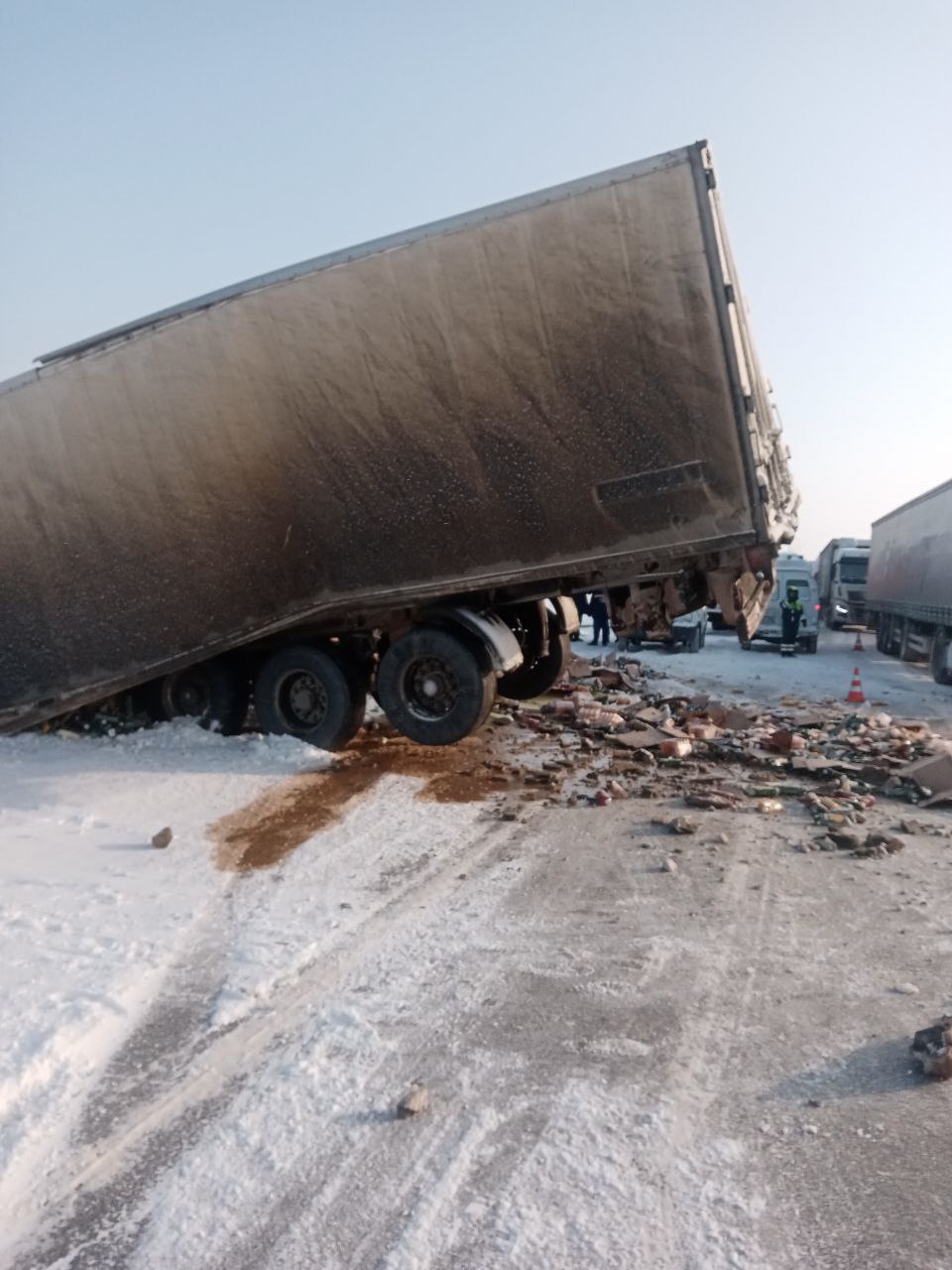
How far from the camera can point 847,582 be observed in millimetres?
30625

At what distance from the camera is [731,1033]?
354cm

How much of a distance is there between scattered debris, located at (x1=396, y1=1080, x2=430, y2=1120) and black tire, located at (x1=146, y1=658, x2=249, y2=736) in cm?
592

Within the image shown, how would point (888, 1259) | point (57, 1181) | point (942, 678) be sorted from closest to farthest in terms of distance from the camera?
point (888, 1259) → point (57, 1181) → point (942, 678)

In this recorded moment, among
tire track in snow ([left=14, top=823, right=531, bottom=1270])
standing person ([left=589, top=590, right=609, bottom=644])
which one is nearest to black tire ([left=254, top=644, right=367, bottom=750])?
tire track in snow ([left=14, top=823, right=531, bottom=1270])

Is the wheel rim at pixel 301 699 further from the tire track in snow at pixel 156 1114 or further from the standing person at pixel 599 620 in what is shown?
the standing person at pixel 599 620

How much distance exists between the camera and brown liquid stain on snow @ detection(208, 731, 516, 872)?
583 centimetres

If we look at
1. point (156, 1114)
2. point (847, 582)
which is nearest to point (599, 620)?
point (847, 582)

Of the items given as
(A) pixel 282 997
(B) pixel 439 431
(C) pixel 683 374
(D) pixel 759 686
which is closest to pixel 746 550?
(C) pixel 683 374

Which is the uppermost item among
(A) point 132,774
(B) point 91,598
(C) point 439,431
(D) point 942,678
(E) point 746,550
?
(C) point 439,431

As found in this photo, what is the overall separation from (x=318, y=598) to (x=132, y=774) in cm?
195

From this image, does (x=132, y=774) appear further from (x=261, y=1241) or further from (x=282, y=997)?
(x=261, y=1241)

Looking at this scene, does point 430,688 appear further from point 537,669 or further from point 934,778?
point 934,778

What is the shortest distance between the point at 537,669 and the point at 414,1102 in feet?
23.3

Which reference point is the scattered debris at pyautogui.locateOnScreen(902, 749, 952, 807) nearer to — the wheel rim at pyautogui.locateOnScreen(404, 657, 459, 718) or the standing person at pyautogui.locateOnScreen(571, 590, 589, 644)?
the standing person at pyautogui.locateOnScreen(571, 590, 589, 644)
